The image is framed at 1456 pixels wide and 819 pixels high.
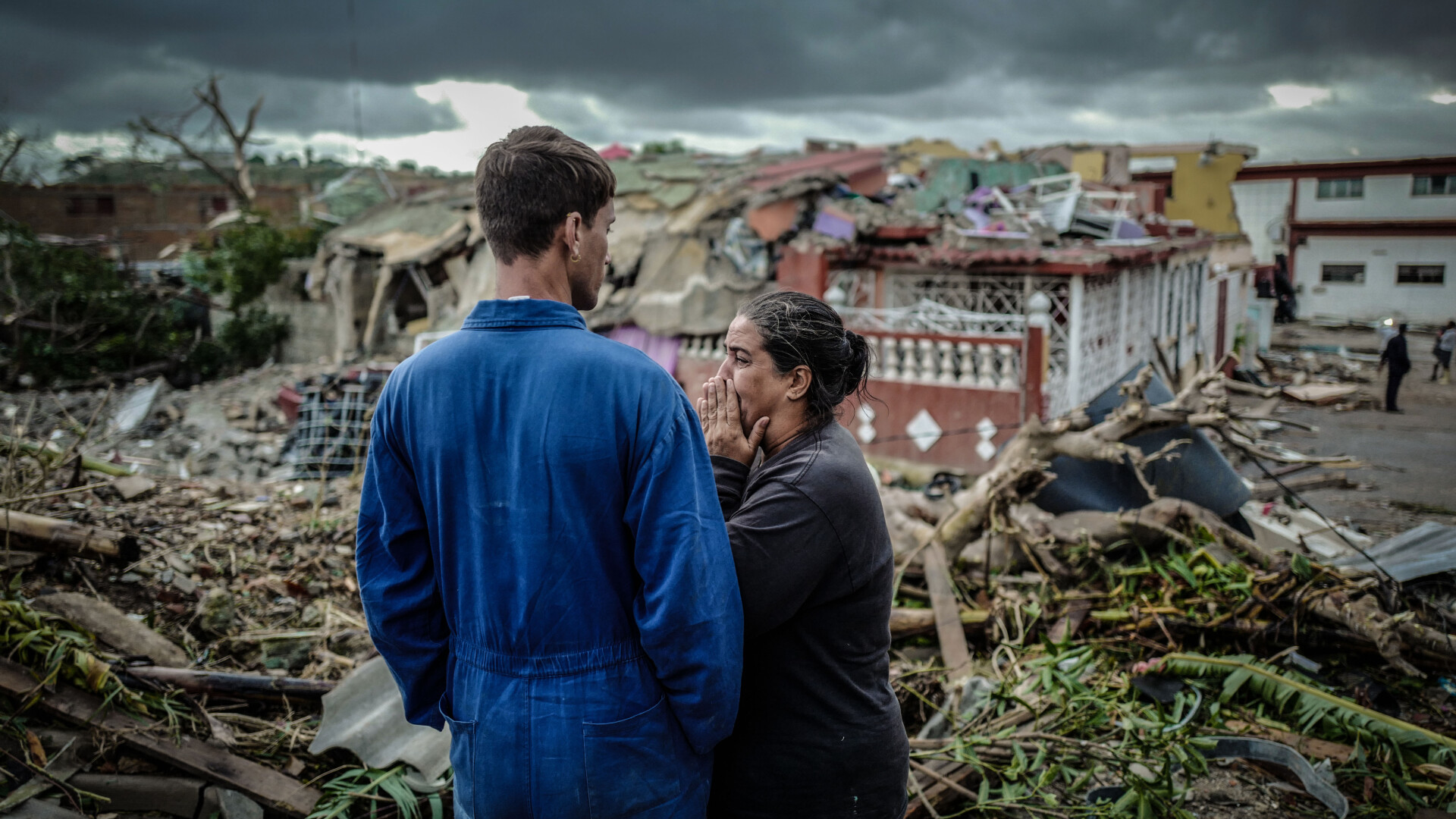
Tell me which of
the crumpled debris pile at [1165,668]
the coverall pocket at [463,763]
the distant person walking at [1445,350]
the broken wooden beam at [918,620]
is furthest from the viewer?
the distant person walking at [1445,350]

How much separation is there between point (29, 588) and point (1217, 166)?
941 inches

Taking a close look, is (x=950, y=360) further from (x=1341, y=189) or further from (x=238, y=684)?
(x=1341, y=189)

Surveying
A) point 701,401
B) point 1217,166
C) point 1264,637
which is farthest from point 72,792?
point 1217,166

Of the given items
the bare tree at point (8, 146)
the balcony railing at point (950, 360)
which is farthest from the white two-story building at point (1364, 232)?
the bare tree at point (8, 146)

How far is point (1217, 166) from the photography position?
68.9 ft

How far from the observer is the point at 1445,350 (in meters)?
13.8

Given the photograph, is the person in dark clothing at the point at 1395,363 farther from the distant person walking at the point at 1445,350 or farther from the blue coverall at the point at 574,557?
the blue coverall at the point at 574,557

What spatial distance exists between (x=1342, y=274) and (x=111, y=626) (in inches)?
675

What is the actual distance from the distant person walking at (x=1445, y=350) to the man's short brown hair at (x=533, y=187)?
54.1ft

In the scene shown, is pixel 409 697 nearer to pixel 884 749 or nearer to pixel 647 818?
pixel 647 818

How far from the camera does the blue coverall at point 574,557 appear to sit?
136cm

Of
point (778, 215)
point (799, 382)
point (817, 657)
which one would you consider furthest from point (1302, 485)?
point (817, 657)

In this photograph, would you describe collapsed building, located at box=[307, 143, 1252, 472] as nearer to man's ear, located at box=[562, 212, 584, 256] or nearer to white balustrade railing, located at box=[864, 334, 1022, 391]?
white balustrade railing, located at box=[864, 334, 1022, 391]

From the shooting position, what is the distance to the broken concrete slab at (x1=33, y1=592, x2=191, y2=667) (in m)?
3.09
